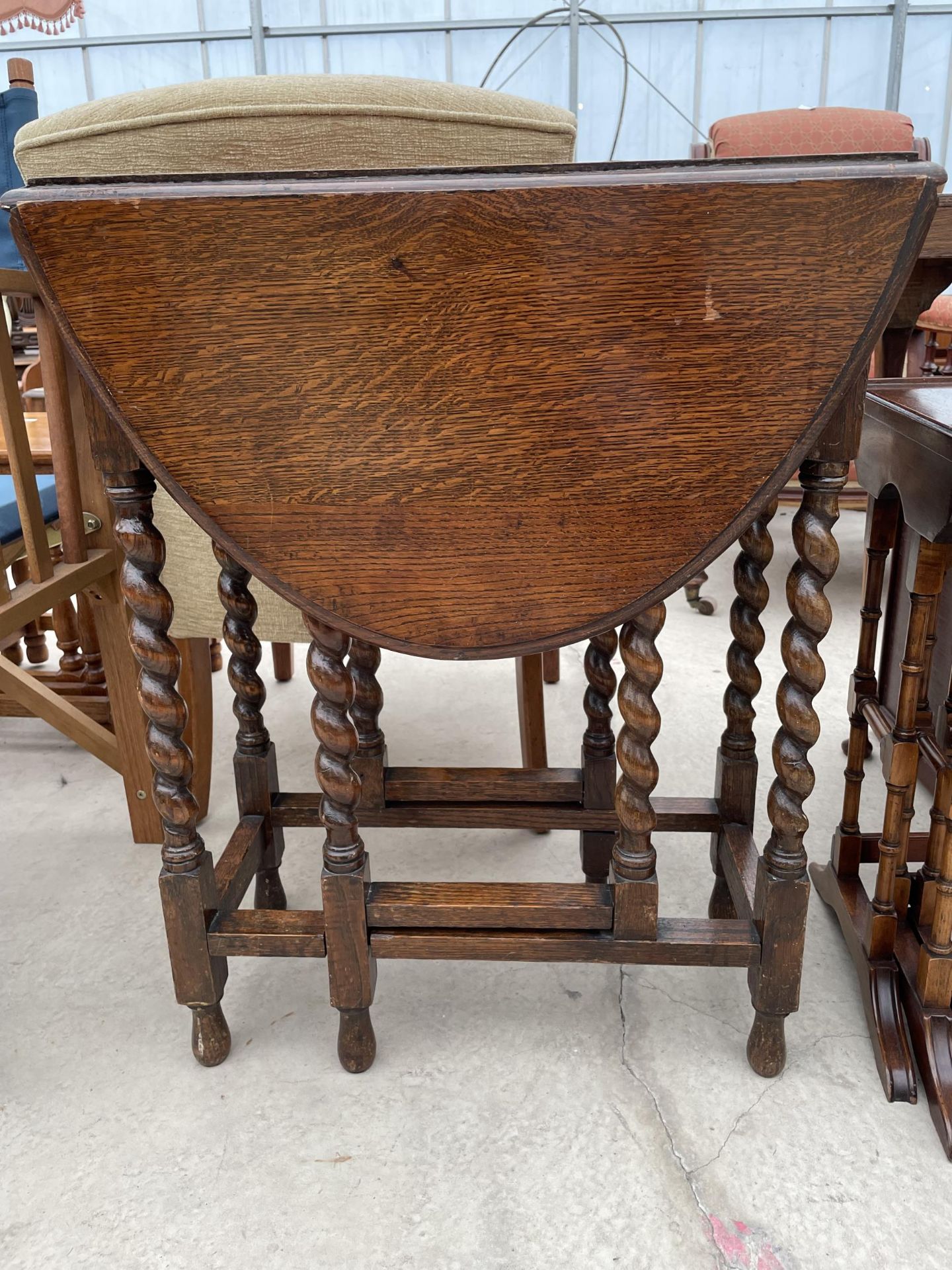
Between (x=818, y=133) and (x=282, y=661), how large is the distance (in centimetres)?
278

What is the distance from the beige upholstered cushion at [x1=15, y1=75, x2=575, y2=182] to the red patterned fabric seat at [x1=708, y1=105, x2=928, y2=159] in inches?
107

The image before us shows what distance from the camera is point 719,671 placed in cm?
244

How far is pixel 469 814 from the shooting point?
143cm

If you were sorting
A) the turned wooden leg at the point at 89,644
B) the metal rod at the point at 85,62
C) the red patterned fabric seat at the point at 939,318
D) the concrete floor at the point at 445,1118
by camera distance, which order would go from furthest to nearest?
the metal rod at the point at 85,62, the red patterned fabric seat at the point at 939,318, the turned wooden leg at the point at 89,644, the concrete floor at the point at 445,1118

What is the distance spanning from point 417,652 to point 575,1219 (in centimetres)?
59

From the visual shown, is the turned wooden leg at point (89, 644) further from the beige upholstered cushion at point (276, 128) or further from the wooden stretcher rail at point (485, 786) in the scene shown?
the beige upholstered cushion at point (276, 128)

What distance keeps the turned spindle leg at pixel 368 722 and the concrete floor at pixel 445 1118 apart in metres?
0.25

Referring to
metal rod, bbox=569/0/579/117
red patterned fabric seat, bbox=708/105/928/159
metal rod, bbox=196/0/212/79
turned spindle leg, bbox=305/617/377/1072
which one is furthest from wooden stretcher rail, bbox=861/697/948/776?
metal rod, bbox=196/0/212/79

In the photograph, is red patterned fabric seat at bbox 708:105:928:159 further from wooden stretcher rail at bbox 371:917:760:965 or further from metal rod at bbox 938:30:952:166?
metal rod at bbox 938:30:952:166

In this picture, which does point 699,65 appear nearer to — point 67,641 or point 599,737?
point 67,641

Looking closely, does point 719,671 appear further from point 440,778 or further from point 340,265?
point 340,265

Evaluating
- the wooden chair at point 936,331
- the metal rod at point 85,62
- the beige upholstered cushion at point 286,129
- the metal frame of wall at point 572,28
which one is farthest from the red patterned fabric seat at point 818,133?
the metal rod at point 85,62

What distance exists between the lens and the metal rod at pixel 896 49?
21.2ft

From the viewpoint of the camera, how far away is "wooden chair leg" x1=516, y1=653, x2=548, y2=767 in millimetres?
1719
